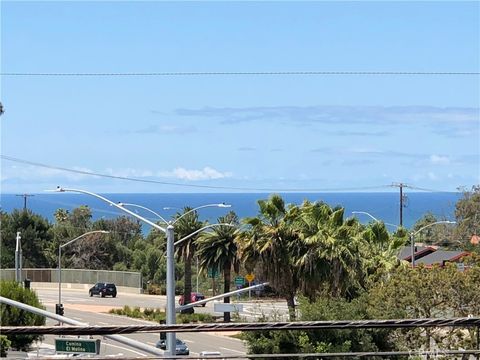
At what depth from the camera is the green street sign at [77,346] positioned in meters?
23.8

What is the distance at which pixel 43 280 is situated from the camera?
90.9 meters

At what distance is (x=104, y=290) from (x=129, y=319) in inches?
801

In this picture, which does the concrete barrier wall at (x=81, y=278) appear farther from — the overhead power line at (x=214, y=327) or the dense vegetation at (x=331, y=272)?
the overhead power line at (x=214, y=327)

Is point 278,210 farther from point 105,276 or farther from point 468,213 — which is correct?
point 468,213

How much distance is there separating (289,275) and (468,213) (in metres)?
70.5

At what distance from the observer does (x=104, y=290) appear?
3115 inches

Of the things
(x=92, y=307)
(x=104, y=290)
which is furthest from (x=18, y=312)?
(x=104, y=290)

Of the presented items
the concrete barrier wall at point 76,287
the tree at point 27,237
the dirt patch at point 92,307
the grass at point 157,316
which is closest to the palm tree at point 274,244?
the grass at point 157,316

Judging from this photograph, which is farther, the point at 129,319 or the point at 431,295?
the point at 129,319

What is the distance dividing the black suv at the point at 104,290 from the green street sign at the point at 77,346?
53.6 meters

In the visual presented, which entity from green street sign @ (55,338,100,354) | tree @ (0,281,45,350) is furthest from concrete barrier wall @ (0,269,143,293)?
green street sign @ (55,338,100,354)

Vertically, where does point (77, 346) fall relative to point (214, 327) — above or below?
below

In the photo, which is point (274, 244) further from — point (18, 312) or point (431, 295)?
point (18, 312)

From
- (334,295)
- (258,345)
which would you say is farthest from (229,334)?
(258,345)
